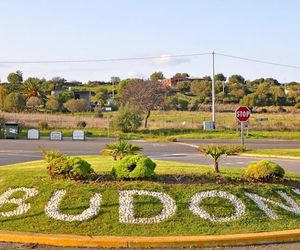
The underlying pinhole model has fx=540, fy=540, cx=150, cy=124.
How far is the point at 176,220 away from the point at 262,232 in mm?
1515

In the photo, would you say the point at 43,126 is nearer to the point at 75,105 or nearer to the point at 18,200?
the point at 75,105

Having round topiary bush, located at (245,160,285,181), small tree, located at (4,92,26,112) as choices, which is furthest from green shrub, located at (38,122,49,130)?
round topiary bush, located at (245,160,285,181)

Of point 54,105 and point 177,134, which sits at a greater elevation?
point 54,105

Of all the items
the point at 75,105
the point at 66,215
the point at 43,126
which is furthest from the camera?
the point at 75,105

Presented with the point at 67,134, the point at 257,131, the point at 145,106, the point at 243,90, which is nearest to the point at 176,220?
the point at 67,134

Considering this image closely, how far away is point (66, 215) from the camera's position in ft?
32.2

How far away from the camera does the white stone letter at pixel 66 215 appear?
31.9 ft

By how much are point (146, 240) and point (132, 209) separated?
130 cm

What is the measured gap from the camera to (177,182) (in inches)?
450

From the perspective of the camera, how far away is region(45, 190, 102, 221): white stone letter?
973cm

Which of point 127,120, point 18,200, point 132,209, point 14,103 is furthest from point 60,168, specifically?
point 14,103

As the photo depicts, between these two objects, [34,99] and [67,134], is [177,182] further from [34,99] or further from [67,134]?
[34,99]

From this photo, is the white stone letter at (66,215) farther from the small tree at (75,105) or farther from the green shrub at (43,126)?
the small tree at (75,105)

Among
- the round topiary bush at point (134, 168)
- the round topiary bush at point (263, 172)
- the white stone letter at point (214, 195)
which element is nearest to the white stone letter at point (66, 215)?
the round topiary bush at point (134, 168)
